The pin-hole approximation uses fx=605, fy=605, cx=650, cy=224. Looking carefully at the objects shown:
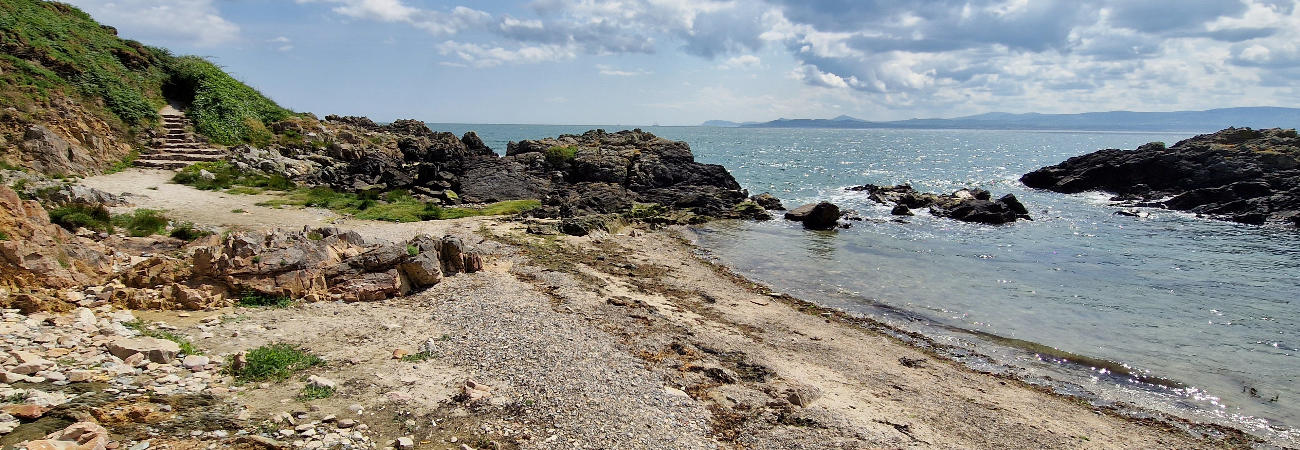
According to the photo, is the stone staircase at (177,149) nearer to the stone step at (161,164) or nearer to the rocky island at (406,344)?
the stone step at (161,164)

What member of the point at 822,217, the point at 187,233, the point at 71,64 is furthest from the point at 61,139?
the point at 822,217

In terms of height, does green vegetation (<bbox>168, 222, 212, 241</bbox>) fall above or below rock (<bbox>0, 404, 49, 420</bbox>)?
above

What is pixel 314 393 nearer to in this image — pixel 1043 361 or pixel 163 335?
pixel 163 335

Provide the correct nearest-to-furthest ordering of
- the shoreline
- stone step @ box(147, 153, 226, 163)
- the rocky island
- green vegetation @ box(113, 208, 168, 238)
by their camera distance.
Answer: the rocky island
the shoreline
green vegetation @ box(113, 208, 168, 238)
stone step @ box(147, 153, 226, 163)

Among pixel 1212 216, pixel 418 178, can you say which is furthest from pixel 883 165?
pixel 418 178

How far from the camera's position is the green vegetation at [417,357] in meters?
11.0

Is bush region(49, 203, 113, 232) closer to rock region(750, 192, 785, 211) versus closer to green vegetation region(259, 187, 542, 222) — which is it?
green vegetation region(259, 187, 542, 222)

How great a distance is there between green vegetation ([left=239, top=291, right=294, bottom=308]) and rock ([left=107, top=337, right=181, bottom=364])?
299 cm

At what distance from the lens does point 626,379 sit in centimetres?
1129

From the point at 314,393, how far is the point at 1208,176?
66.1 meters

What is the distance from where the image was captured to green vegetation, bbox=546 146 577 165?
43.0m

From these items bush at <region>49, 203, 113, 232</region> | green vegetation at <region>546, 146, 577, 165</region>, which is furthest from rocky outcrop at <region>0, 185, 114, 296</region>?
green vegetation at <region>546, 146, 577, 165</region>

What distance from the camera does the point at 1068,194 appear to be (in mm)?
57312

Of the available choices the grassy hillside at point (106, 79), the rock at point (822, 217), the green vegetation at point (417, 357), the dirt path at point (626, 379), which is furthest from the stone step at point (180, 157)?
the rock at point (822, 217)
